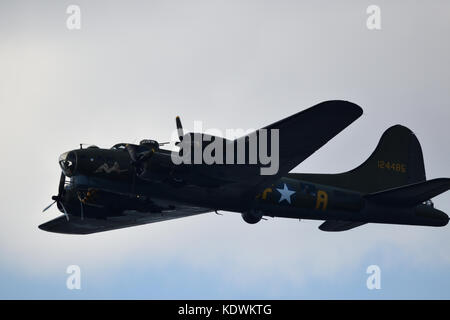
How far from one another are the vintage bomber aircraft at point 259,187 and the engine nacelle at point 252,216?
0.10 ft

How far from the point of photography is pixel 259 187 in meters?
24.0

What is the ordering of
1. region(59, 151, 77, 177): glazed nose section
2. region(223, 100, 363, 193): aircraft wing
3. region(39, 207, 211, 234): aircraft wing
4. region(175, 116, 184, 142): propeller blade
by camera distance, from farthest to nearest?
region(39, 207, 211, 234): aircraft wing < region(59, 151, 77, 177): glazed nose section < region(175, 116, 184, 142): propeller blade < region(223, 100, 363, 193): aircraft wing

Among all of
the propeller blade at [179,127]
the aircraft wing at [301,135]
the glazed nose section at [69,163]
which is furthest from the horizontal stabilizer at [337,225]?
the glazed nose section at [69,163]

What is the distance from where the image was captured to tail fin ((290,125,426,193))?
2808cm

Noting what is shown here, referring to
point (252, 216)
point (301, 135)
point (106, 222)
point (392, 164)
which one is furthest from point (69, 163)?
point (392, 164)

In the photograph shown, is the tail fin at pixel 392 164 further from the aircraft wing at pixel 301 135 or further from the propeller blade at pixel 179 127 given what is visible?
the propeller blade at pixel 179 127

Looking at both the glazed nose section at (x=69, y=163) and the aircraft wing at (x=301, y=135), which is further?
the glazed nose section at (x=69, y=163)

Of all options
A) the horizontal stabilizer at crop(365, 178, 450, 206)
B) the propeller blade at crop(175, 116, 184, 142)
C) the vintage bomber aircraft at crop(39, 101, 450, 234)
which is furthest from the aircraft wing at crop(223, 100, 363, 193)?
the horizontal stabilizer at crop(365, 178, 450, 206)

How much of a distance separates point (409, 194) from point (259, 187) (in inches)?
239

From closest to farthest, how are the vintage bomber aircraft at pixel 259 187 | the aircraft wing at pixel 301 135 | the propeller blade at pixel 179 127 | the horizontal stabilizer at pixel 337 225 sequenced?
the aircraft wing at pixel 301 135
the vintage bomber aircraft at pixel 259 187
the propeller blade at pixel 179 127
the horizontal stabilizer at pixel 337 225

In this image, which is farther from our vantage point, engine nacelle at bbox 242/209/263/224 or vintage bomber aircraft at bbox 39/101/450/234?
engine nacelle at bbox 242/209/263/224

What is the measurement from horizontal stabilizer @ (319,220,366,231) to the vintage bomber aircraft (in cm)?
4

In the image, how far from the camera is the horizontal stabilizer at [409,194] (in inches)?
1003

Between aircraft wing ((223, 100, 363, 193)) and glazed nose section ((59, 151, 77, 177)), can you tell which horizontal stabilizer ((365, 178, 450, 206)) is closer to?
aircraft wing ((223, 100, 363, 193))
